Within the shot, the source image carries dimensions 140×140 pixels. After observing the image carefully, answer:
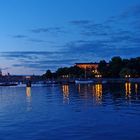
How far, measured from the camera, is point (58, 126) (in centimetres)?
3556

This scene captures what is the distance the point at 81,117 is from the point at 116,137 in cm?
1346

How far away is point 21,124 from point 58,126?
3676 mm

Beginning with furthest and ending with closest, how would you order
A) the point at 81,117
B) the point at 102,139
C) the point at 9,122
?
the point at 81,117 < the point at 9,122 < the point at 102,139

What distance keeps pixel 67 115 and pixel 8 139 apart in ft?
53.1

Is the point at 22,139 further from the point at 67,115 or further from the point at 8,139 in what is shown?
the point at 67,115

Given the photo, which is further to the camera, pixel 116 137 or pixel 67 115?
pixel 67 115

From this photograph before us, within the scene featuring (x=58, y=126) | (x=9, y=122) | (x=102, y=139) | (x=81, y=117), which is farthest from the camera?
(x=81, y=117)

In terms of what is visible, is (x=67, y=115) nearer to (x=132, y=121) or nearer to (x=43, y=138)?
(x=132, y=121)

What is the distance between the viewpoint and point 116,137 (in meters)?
29.1

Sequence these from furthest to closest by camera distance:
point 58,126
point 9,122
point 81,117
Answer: point 81,117 → point 9,122 → point 58,126

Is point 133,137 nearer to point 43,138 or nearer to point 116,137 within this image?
point 116,137

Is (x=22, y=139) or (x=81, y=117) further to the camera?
(x=81, y=117)

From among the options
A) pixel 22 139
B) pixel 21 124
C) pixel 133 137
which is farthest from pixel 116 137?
pixel 21 124

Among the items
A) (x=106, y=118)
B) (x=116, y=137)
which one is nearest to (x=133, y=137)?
(x=116, y=137)
